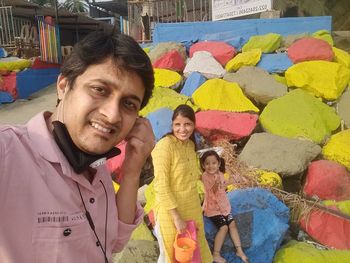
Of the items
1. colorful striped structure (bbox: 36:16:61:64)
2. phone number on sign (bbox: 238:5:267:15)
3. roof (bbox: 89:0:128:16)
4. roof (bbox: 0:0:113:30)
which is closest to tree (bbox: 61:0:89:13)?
roof (bbox: 89:0:128:16)

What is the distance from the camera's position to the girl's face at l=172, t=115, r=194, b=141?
2.65 meters

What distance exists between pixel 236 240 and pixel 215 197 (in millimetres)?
383

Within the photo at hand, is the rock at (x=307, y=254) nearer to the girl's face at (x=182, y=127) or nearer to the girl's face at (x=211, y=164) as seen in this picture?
the girl's face at (x=211, y=164)

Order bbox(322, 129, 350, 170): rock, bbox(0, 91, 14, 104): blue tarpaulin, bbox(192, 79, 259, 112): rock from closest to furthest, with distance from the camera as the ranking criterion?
bbox(322, 129, 350, 170): rock
bbox(192, 79, 259, 112): rock
bbox(0, 91, 14, 104): blue tarpaulin

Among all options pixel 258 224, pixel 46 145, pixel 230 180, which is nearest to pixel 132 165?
pixel 46 145

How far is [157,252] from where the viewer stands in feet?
10.1

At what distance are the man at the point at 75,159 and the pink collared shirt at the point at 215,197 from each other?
5.62ft

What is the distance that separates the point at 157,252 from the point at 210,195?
69 cm

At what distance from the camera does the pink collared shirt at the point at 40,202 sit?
0.86m

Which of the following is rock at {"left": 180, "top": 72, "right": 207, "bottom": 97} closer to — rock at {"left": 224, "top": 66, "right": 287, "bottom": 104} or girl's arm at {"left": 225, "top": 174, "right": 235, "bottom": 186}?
rock at {"left": 224, "top": 66, "right": 287, "bottom": 104}

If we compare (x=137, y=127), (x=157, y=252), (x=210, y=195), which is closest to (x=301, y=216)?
(x=210, y=195)

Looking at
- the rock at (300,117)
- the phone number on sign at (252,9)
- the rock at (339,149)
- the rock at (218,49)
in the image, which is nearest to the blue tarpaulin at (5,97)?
the rock at (218,49)

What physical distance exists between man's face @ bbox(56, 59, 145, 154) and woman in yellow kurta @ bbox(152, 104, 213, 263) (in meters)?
1.49

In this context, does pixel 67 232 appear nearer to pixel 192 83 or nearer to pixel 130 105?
pixel 130 105
